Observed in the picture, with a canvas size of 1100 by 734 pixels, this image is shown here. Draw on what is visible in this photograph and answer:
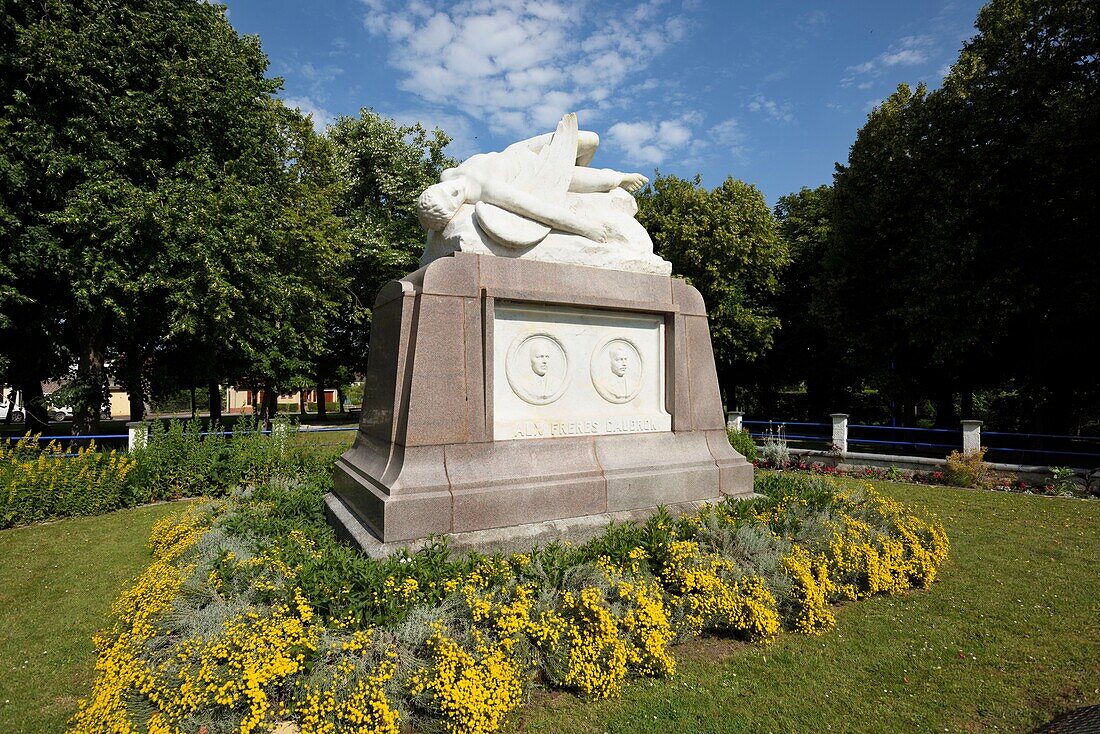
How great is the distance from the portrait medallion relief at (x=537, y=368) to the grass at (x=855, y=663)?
2645 millimetres

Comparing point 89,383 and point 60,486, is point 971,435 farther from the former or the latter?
point 89,383

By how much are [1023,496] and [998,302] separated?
5.43m

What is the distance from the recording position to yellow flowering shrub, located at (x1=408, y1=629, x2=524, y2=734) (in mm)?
3191

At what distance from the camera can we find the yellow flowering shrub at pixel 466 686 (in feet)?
10.5

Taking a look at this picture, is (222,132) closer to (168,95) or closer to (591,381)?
(168,95)

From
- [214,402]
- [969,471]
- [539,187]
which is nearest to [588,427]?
[539,187]

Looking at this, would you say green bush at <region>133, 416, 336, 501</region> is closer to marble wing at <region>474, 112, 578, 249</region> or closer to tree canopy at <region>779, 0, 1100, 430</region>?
marble wing at <region>474, 112, 578, 249</region>

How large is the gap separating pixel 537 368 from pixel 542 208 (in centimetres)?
173

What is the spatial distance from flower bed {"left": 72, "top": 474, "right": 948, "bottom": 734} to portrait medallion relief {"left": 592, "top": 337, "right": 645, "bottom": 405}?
146 cm

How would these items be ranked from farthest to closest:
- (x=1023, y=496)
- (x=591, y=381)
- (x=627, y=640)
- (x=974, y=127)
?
(x=974, y=127) → (x=1023, y=496) → (x=591, y=381) → (x=627, y=640)

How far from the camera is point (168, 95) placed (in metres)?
13.3

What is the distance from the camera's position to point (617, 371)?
6.12m

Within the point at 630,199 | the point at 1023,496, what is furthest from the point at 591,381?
the point at 1023,496

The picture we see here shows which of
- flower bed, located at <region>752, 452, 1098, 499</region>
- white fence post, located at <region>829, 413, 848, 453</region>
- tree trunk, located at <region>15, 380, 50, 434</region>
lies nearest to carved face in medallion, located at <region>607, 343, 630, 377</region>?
flower bed, located at <region>752, 452, 1098, 499</region>
